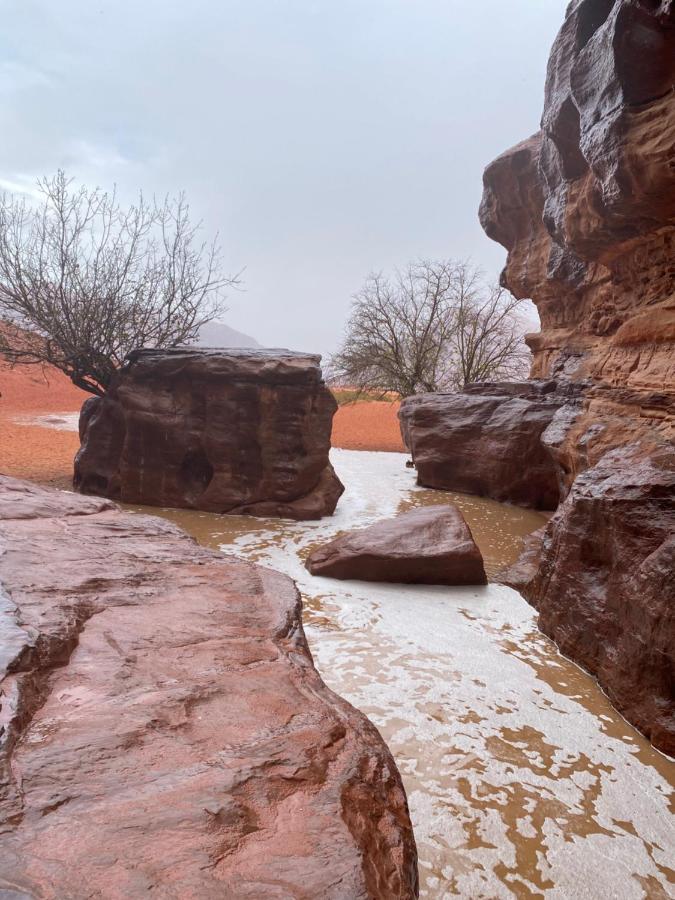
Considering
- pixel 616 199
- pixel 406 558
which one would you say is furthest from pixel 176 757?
pixel 616 199

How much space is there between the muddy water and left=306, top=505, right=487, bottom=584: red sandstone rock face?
13cm

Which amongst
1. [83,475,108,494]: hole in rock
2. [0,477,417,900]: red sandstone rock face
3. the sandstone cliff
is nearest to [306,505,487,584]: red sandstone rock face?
the sandstone cliff

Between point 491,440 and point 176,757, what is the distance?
326 inches

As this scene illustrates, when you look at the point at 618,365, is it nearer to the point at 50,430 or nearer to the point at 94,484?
the point at 94,484

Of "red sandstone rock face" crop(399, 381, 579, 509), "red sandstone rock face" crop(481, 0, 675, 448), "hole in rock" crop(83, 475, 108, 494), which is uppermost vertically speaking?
"red sandstone rock face" crop(481, 0, 675, 448)

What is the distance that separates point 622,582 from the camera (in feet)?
10.8

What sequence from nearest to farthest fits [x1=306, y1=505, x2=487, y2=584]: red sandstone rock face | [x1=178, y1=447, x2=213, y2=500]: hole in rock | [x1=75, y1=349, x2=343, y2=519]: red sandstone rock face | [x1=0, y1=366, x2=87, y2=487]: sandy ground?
[x1=306, y1=505, x2=487, y2=584]: red sandstone rock face < [x1=75, y1=349, x2=343, y2=519]: red sandstone rock face < [x1=178, y1=447, x2=213, y2=500]: hole in rock < [x1=0, y1=366, x2=87, y2=487]: sandy ground

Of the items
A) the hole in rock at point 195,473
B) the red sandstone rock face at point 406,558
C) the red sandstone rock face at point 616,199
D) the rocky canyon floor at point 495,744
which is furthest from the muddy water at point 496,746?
the hole in rock at point 195,473

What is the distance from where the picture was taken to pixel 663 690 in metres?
2.77

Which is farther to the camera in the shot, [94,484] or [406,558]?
[94,484]

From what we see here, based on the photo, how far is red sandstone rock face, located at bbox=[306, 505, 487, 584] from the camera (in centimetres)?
483

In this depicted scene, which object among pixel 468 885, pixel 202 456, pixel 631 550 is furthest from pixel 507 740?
pixel 202 456

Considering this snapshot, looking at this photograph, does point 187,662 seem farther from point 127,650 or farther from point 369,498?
point 369,498

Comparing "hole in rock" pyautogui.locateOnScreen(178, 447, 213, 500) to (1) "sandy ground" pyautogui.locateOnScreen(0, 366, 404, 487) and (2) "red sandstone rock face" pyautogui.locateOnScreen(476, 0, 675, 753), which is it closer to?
(1) "sandy ground" pyautogui.locateOnScreen(0, 366, 404, 487)
